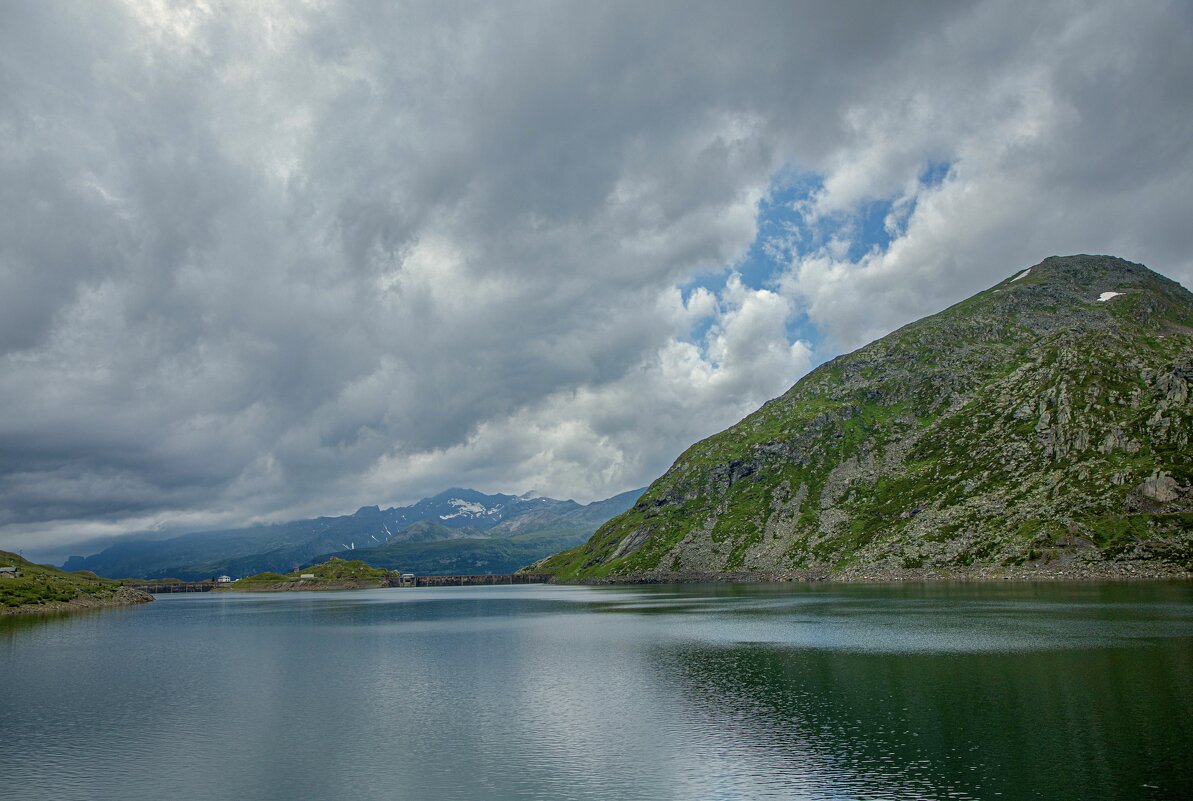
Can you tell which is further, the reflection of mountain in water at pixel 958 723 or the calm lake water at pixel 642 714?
the calm lake water at pixel 642 714

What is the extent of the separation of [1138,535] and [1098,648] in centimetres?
15148

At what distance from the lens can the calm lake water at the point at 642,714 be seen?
39.0 metres

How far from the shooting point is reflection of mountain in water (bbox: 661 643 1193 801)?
3650 cm

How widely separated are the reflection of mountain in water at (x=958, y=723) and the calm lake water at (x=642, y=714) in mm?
224

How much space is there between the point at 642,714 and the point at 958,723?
75.2 ft

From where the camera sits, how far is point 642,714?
183 feet

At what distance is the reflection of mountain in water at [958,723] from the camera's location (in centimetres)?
3650

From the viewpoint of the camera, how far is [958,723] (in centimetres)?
4753

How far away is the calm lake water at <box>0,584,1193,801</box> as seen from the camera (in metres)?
39.0

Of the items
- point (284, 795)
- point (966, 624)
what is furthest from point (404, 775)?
point (966, 624)

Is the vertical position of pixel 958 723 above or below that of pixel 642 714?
above

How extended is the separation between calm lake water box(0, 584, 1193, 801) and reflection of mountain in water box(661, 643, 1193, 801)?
0.22m

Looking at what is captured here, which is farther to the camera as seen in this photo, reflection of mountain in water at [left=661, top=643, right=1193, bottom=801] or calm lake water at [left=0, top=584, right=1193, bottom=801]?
calm lake water at [left=0, top=584, right=1193, bottom=801]

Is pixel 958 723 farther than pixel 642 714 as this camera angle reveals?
No
